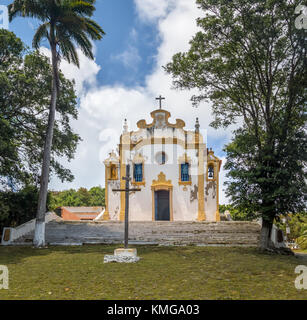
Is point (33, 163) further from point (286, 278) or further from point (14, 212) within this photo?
point (286, 278)

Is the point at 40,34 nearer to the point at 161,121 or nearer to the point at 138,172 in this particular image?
the point at 161,121

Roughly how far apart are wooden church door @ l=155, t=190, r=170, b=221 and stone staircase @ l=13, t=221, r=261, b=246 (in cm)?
350

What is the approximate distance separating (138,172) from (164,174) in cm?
192

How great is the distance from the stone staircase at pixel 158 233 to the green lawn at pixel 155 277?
11.9 feet

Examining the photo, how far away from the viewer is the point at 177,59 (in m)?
14.2

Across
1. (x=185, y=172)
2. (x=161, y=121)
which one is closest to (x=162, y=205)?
(x=185, y=172)

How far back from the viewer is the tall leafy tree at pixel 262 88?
11.4m

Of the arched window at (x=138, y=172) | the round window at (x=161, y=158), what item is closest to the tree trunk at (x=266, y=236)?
the round window at (x=161, y=158)

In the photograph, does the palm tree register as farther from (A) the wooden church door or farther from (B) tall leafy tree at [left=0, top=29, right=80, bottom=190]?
(A) the wooden church door

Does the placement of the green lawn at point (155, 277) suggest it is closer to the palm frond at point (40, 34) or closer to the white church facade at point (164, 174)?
the white church facade at point (164, 174)

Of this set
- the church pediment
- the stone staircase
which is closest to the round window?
the church pediment

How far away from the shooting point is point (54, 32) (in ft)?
48.1
